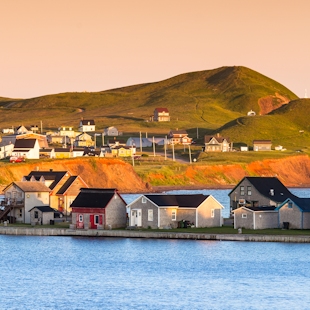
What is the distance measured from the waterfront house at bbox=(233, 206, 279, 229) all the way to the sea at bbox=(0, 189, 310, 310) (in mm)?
5624

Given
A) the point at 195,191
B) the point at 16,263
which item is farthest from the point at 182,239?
the point at 195,191

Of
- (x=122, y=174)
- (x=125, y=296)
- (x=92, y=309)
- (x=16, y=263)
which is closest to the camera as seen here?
(x=92, y=309)

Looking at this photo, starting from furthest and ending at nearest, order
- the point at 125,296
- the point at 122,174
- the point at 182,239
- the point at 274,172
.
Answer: the point at 274,172, the point at 122,174, the point at 182,239, the point at 125,296

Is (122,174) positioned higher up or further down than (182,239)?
higher up

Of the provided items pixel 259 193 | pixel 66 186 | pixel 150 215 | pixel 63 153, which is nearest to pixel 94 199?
pixel 150 215

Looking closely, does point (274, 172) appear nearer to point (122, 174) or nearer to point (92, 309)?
point (122, 174)

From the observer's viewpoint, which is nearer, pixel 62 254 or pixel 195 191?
pixel 62 254

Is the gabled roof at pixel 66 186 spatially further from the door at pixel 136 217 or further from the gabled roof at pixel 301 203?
the gabled roof at pixel 301 203

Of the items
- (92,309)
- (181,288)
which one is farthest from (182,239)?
(92,309)

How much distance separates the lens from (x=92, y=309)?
5047cm

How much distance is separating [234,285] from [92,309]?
10.8 meters

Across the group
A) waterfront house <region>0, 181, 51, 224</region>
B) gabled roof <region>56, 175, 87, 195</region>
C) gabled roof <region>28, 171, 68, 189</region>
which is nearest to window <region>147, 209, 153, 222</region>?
gabled roof <region>56, 175, 87, 195</region>

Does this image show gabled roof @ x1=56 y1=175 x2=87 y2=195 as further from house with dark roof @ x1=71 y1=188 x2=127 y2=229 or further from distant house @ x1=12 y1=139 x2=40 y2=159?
distant house @ x1=12 y1=139 x2=40 y2=159

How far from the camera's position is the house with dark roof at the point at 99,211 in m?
81.5
